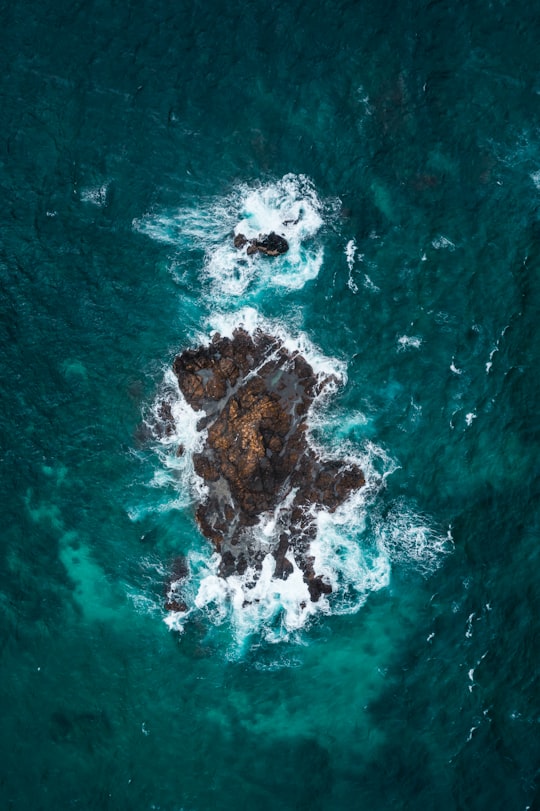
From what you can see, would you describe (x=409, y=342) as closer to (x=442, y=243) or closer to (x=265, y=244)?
(x=442, y=243)

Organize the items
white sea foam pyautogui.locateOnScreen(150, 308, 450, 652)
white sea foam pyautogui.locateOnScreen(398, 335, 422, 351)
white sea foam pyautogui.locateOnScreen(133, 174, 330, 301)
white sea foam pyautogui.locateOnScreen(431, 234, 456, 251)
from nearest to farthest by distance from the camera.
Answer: white sea foam pyautogui.locateOnScreen(431, 234, 456, 251)
white sea foam pyautogui.locateOnScreen(398, 335, 422, 351)
white sea foam pyautogui.locateOnScreen(133, 174, 330, 301)
white sea foam pyautogui.locateOnScreen(150, 308, 450, 652)

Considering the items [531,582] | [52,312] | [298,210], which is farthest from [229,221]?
[531,582]

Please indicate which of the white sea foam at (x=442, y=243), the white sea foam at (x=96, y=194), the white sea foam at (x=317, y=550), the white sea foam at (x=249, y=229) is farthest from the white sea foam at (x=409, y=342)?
the white sea foam at (x=96, y=194)

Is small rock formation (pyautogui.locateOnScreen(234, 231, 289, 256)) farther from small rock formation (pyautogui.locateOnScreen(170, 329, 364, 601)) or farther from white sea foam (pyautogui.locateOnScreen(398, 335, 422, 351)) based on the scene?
white sea foam (pyautogui.locateOnScreen(398, 335, 422, 351))

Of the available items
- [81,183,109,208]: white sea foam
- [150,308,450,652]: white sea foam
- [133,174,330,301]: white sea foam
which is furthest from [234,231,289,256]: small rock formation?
[81,183,109,208]: white sea foam

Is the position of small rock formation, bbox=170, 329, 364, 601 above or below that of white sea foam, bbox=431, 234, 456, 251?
below

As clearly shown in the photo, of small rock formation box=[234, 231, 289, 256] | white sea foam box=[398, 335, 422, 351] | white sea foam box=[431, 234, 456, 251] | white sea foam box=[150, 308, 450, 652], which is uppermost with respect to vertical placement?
small rock formation box=[234, 231, 289, 256]

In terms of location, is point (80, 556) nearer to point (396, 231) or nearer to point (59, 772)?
point (59, 772)
